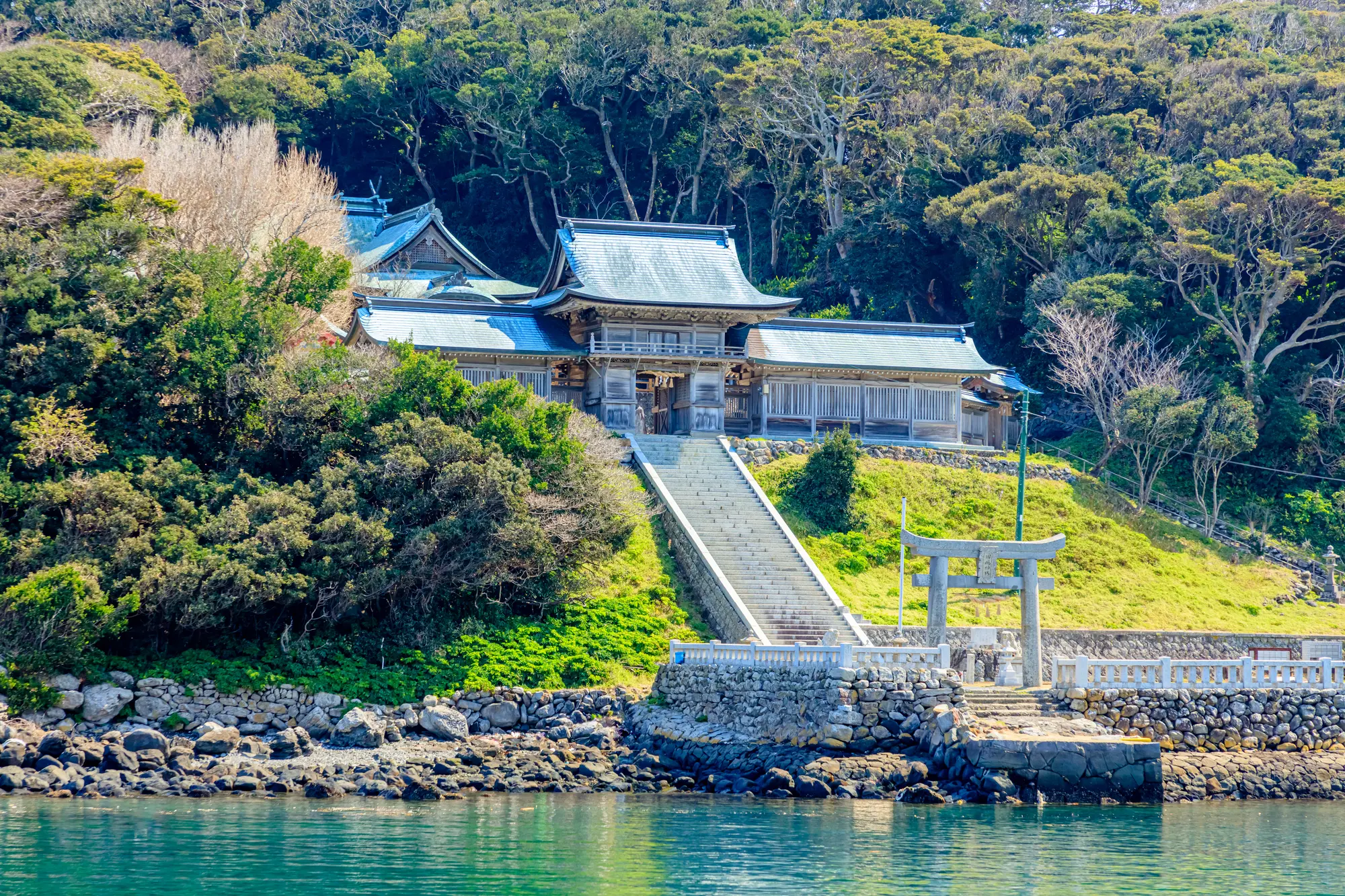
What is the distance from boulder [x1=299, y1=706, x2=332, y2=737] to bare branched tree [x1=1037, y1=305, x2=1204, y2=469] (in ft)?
86.8

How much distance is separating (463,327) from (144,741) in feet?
64.0

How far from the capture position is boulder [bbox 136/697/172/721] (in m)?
32.3

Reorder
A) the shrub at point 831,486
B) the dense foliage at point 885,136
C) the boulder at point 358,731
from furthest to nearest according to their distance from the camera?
the dense foliage at point 885,136 → the shrub at point 831,486 → the boulder at point 358,731

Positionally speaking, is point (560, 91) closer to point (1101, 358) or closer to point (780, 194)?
point (780, 194)

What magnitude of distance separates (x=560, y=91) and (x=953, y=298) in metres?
20.5

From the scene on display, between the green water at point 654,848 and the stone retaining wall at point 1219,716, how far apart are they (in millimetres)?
2028

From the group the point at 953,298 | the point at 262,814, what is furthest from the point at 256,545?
the point at 953,298

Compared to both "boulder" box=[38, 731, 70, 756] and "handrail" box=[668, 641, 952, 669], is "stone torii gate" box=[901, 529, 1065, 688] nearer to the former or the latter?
"handrail" box=[668, 641, 952, 669]

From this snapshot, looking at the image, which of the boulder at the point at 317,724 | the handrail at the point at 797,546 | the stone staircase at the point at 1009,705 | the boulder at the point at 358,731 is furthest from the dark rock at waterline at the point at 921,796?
the boulder at the point at 317,724

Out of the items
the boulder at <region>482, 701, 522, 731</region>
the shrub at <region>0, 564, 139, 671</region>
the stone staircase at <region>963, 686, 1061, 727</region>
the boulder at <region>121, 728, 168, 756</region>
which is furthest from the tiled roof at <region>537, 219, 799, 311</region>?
the boulder at <region>121, 728, 168, 756</region>

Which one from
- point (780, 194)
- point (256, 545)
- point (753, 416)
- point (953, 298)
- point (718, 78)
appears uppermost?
point (718, 78)

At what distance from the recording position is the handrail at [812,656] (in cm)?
3080

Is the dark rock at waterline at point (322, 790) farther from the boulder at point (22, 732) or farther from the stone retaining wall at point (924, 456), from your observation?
the stone retaining wall at point (924, 456)

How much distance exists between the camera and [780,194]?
223 feet
